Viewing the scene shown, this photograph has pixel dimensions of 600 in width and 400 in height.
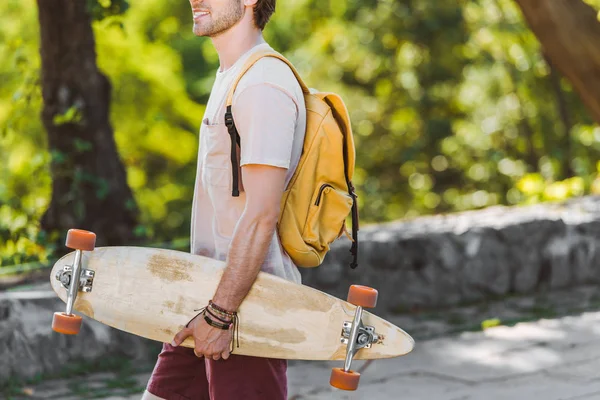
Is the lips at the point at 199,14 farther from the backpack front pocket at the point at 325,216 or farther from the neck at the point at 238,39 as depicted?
the backpack front pocket at the point at 325,216

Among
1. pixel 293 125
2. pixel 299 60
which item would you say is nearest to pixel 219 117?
pixel 293 125

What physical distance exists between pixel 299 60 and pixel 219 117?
13.6 meters

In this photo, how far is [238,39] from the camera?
7.92ft

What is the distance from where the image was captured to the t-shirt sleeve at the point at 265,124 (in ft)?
7.16

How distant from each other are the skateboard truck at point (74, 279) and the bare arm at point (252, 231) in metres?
0.37

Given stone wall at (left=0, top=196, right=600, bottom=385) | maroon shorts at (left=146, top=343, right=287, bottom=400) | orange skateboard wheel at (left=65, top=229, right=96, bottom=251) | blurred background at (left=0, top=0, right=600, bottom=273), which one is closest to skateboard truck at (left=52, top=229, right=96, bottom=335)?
orange skateboard wheel at (left=65, top=229, right=96, bottom=251)

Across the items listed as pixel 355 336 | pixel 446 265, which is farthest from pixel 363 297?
pixel 446 265

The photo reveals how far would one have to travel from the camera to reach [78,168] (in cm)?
607

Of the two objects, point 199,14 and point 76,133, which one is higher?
point 199,14

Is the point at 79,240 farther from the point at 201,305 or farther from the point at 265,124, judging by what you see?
the point at 265,124

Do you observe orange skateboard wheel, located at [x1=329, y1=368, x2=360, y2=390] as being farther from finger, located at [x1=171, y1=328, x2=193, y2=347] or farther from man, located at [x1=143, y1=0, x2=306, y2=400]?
finger, located at [x1=171, y1=328, x2=193, y2=347]

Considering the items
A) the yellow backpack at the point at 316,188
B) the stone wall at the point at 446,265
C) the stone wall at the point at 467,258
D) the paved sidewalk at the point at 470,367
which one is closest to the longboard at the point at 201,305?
the yellow backpack at the point at 316,188

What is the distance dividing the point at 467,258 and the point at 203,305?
3.85m

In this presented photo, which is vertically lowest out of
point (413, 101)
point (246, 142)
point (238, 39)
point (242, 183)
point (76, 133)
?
point (413, 101)
